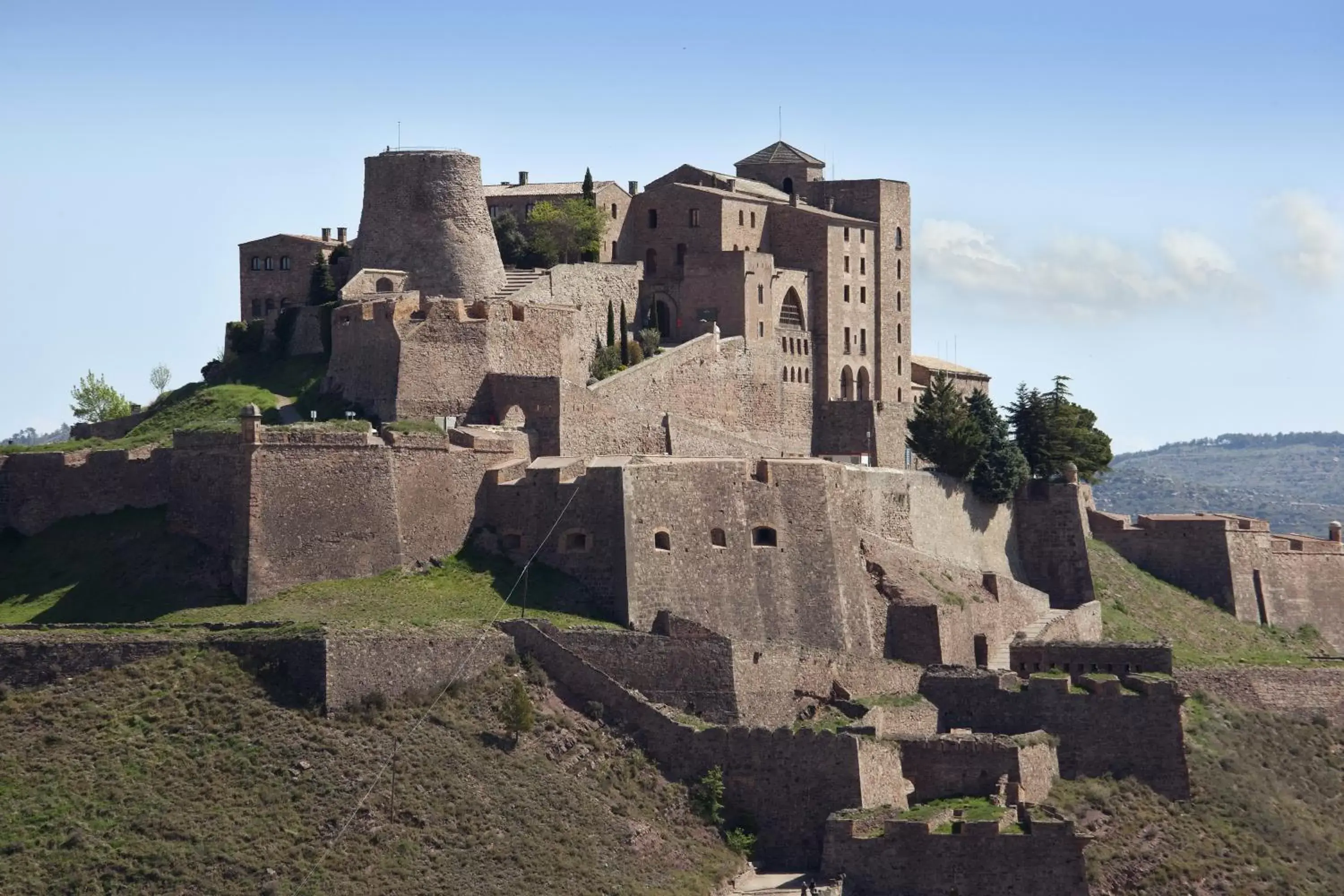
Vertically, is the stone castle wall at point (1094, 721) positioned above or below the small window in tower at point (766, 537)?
below

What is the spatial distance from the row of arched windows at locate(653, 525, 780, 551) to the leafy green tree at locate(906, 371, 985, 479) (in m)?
12.8

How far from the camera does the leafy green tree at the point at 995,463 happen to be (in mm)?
77875

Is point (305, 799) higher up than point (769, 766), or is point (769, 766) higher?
point (769, 766)

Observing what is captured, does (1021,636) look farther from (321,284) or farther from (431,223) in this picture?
(321,284)

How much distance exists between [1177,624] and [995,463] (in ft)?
22.6

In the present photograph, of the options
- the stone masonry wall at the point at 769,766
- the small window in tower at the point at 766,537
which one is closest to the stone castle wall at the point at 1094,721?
the small window in tower at the point at 766,537

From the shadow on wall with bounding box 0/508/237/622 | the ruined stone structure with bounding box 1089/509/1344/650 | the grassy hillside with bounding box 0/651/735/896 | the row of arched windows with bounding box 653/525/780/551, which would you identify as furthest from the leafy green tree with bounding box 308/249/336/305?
the ruined stone structure with bounding box 1089/509/1344/650

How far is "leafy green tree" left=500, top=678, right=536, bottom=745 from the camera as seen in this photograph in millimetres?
57250

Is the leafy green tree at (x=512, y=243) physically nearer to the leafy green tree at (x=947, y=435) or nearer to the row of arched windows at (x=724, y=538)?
the leafy green tree at (x=947, y=435)

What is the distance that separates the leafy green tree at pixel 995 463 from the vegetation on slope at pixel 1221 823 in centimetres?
1122

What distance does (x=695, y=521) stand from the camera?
6462 cm

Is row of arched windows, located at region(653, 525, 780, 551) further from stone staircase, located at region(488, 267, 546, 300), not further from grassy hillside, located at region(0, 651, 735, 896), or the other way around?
stone staircase, located at region(488, 267, 546, 300)

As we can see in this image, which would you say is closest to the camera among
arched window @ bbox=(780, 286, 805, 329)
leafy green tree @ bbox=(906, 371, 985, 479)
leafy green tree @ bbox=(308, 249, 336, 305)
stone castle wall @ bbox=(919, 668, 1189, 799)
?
stone castle wall @ bbox=(919, 668, 1189, 799)

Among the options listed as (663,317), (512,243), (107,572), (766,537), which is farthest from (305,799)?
(663,317)
